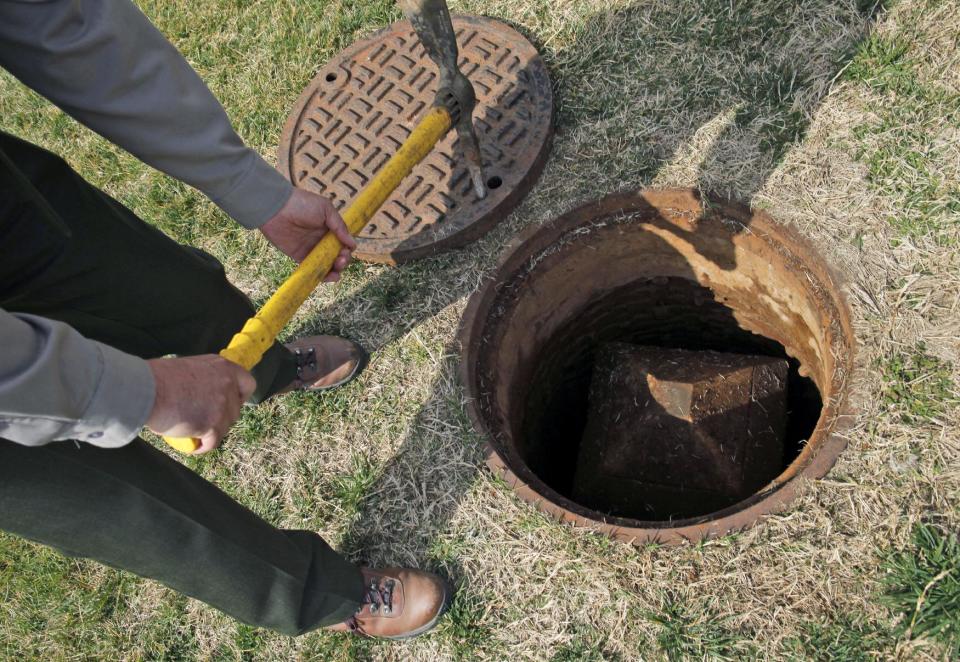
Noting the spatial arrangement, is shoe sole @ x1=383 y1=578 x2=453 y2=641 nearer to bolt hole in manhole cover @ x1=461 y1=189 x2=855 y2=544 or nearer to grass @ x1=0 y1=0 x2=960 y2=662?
grass @ x1=0 y1=0 x2=960 y2=662

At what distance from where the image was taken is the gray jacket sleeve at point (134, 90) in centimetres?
160

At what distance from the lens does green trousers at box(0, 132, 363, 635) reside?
152 centimetres

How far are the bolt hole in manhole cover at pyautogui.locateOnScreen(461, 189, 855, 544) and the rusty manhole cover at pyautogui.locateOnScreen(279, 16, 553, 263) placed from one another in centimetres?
26

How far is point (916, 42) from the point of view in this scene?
2.54 metres

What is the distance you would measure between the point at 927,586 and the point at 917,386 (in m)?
0.52

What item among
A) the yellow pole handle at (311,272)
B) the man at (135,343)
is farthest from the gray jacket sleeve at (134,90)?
the yellow pole handle at (311,272)

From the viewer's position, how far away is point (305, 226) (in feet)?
6.70

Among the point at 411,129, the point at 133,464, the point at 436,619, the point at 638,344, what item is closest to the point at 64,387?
the point at 133,464

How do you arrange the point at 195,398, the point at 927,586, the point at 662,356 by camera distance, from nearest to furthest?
the point at 195,398 < the point at 927,586 < the point at 662,356

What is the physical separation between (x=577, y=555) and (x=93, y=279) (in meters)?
1.39

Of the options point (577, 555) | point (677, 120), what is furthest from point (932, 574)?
point (677, 120)

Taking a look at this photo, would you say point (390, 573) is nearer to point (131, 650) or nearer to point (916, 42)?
point (131, 650)

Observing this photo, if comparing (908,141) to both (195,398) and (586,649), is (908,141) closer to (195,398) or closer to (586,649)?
(586,649)

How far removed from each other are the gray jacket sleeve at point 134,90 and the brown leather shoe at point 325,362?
2.00 ft
